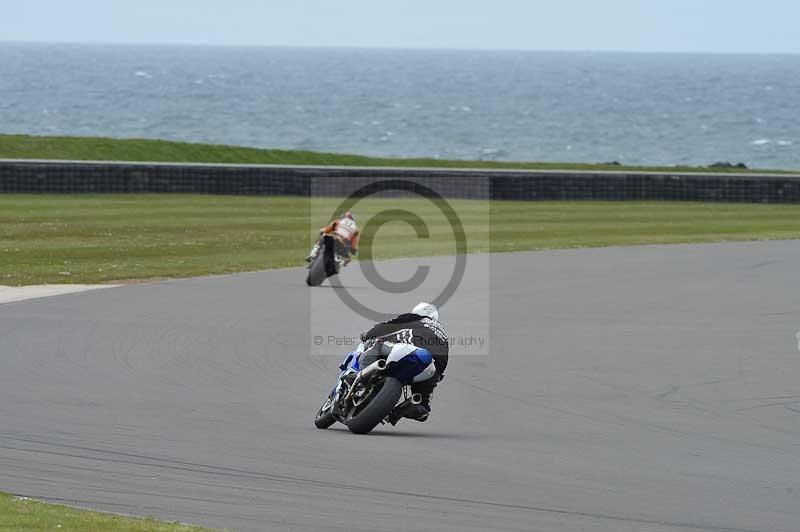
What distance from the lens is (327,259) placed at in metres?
20.7

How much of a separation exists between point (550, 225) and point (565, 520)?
75.2 feet

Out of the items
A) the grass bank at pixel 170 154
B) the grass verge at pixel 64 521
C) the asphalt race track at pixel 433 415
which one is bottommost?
the grass verge at pixel 64 521

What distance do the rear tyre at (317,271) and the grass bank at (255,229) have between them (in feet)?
7.69

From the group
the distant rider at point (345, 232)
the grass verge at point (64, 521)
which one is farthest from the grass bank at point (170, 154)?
the grass verge at point (64, 521)

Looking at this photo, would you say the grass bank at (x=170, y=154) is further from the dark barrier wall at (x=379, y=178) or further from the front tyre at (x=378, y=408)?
the front tyre at (x=378, y=408)

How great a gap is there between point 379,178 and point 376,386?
24.3 metres

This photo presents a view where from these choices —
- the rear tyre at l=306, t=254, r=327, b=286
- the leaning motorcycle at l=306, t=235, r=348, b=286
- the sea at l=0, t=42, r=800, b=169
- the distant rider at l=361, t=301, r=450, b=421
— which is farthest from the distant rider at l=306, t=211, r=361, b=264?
the sea at l=0, t=42, r=800, b=169

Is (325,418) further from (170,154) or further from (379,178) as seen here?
(170,154)

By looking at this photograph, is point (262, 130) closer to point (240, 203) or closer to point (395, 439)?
point (240, 203)

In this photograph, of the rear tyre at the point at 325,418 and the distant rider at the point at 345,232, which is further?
the distant rider at the point at 345,232

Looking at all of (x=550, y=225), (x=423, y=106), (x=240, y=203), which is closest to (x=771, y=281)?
(x=550, y=225)

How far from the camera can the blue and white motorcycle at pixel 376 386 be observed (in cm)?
1114

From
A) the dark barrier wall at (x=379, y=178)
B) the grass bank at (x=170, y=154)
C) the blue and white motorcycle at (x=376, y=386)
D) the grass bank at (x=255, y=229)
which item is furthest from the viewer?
the grass bank at (x=170, y=154)

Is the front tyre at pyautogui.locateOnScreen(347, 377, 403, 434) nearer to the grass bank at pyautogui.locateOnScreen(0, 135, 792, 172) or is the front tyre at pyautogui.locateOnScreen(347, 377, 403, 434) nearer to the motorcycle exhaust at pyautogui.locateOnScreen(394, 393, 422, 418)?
the motorcycle exhaust at pyautogui.locateOnScreen(394, 393, 422, 418)
